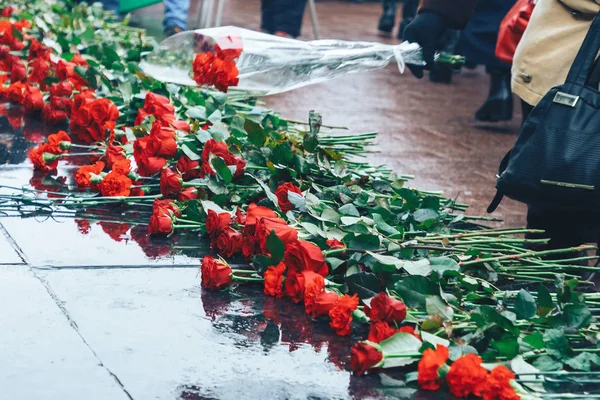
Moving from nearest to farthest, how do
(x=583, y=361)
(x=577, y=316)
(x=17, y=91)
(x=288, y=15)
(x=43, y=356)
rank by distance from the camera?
1. (x=43, y=356)
2. (x=583, y=361)
3. (x=577, y=316)
4. (x=17, y=91)
5. (x=288, y=15)

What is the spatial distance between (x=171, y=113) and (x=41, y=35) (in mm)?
1879

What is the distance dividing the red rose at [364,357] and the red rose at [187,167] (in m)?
1.12

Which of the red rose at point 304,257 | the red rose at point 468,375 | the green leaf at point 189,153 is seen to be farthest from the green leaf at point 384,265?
the green leaf at point 189,153

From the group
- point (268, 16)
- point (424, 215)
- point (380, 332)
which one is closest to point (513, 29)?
point (424, 215)

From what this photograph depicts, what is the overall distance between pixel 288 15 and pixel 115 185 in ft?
16.1

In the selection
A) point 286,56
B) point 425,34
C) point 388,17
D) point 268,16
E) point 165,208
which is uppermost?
point 425,34

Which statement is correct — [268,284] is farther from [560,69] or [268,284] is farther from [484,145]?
[484,145]

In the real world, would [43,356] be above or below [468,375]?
below

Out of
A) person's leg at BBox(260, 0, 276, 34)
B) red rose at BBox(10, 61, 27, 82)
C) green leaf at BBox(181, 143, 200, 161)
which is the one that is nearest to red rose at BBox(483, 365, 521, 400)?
green leaf at BBox(181, 143, 200, 161)

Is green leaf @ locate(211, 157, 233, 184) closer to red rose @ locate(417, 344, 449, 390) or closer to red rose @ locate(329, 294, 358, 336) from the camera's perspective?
red rose @ locate(329, 294, 358, 336)

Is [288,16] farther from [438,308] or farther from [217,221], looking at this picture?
[438,308]

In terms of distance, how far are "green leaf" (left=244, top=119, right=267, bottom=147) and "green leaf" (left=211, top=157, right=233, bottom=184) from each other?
0.76 ft

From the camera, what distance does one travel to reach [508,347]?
197cm

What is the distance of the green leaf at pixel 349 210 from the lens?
2.60 m
